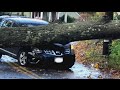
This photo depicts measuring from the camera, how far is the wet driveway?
3719 mm

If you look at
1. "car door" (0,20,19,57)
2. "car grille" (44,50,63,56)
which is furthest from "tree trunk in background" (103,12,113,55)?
"car door" (0,20,19,57)

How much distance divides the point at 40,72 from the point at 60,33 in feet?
2.30

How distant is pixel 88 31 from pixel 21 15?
1.11 metres

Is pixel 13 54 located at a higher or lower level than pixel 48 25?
lower

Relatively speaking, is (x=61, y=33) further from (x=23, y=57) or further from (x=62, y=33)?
(x=23, y=57)

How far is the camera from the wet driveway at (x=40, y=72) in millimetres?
3719

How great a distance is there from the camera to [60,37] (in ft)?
12.7

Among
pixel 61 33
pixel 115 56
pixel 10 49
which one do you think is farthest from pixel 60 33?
pixel 115 56

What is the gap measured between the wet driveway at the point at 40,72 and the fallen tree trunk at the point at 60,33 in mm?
337

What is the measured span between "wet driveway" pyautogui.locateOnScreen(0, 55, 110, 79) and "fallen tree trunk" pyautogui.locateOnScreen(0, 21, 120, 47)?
1.10ft
